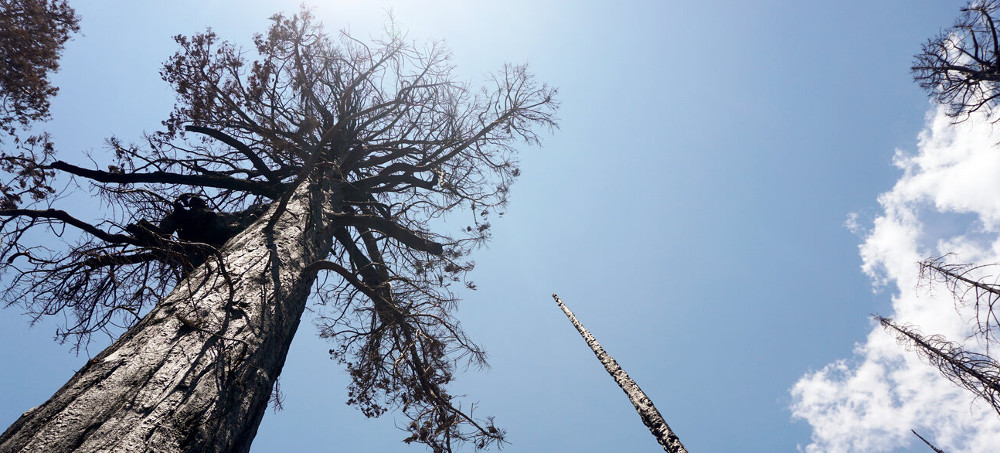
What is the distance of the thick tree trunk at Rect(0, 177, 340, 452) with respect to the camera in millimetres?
1647

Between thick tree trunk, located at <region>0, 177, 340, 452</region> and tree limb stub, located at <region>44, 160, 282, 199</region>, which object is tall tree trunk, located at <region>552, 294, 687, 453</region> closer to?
thick tree trunk, located at <region>0, 177, 340, 452</region>

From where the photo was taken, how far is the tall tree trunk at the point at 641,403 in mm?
2500

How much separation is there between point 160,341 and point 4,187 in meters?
3.40

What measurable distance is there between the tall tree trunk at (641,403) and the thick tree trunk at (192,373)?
2.41 m

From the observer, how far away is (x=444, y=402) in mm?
4383

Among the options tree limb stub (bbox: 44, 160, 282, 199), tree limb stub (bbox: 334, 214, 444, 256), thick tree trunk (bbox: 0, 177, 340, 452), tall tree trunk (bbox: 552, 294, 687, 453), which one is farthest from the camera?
tree limb stub (bbox: 334, 214, 444, 256)

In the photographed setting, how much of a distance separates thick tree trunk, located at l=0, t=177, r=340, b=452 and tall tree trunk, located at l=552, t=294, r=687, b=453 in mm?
2413

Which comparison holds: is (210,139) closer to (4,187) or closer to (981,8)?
(4,187)

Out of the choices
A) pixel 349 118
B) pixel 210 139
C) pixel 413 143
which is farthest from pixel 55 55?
pixel 413 143

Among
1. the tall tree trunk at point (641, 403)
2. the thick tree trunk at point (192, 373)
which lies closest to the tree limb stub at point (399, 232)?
the thick tree trunk at point (192, 373)

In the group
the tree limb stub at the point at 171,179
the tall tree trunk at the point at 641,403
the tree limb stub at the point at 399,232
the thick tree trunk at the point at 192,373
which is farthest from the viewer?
the tree limb stub at the point at 399,232

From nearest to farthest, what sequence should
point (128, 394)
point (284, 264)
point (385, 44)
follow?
point (128, 394), point (284, 264), point (385, 44)

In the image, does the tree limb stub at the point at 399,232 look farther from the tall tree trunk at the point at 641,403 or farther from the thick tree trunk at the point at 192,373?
the tall tree trunk at the point at 641,403

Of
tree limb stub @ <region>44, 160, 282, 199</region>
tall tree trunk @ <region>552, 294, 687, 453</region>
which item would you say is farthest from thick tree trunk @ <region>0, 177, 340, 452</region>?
tall tree trunk @ <region>552, 294, 687, 453</region>
